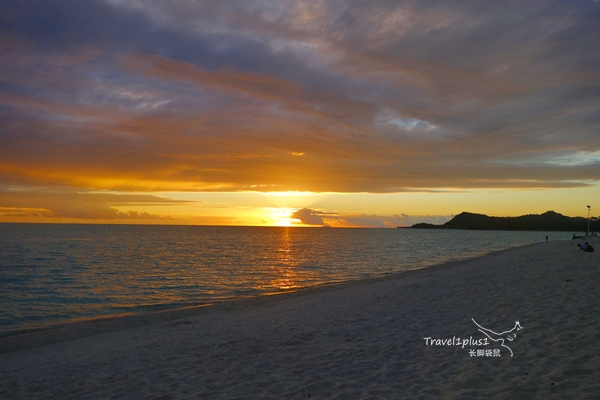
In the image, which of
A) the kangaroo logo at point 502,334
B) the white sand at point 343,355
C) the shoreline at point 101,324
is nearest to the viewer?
the white sand at point 343,355

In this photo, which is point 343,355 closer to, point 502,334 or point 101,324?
point 502,334

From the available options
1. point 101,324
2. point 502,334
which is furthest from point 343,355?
point 101,324

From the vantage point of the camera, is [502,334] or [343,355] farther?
[502,334]

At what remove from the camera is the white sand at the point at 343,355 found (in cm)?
779

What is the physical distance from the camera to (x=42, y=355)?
43.8 ft

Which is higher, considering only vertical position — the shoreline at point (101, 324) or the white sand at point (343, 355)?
the white sand at point (343, 355)

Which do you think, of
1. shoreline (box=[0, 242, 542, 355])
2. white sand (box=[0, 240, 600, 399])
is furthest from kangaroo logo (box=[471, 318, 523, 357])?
shoreline (box=[0, 242, 542, 355])

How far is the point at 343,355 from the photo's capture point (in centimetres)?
1014

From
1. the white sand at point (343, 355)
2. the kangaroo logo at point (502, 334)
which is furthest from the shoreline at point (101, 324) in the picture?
the kangaroo logo at point (502, 334)

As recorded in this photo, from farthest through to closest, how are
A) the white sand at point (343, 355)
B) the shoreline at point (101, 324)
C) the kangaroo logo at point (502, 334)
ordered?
1. the shoreline at point (101, 324)
2. the kangaroo logo at point (502, 334)
3. the white sand at point (343, 355)

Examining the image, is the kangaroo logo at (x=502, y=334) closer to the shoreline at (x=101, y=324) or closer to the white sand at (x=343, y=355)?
the white sand at (x=343, y=355)

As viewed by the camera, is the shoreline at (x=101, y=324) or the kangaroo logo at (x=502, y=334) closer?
the kangaroo logo at (x=502, y=334)

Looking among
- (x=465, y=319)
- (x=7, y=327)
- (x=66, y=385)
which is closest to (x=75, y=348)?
(x=66, y=385)

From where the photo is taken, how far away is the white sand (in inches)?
307
